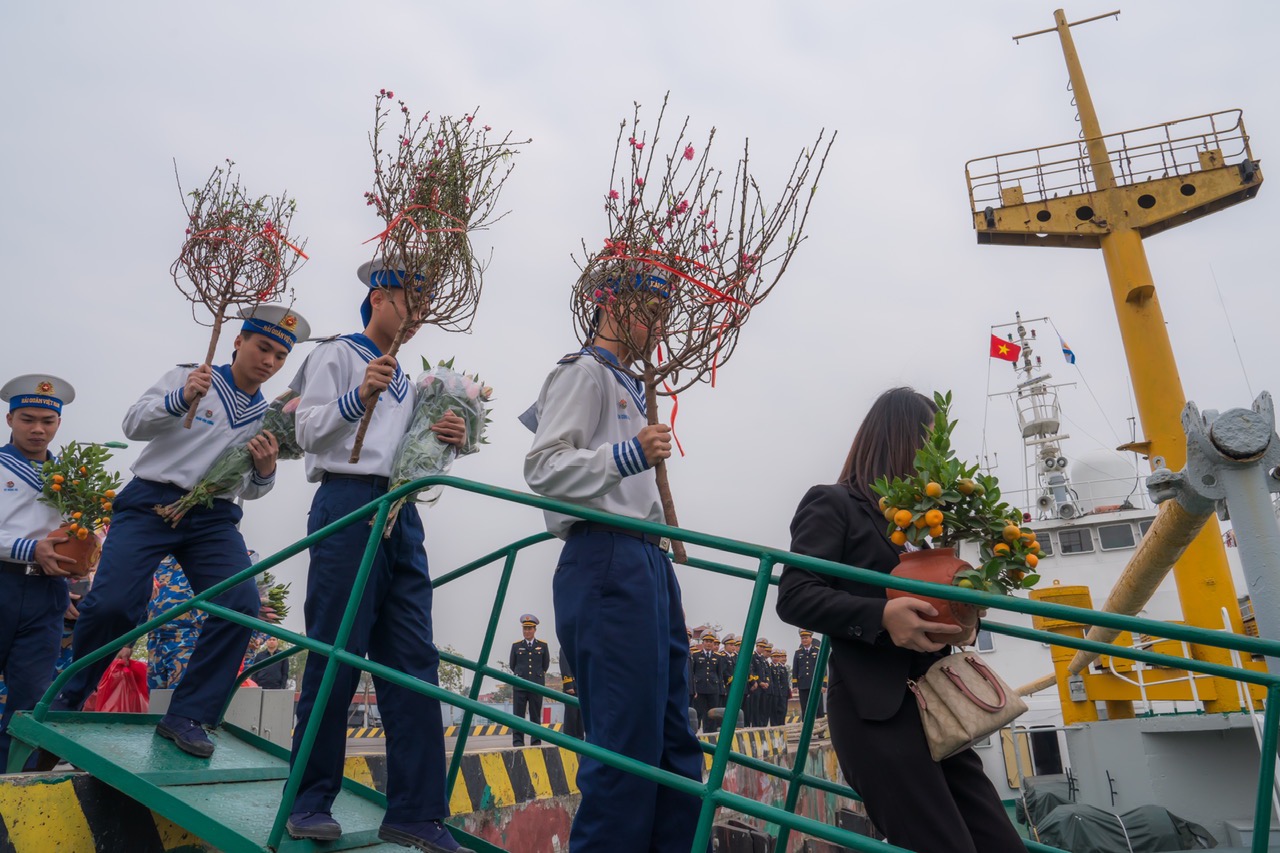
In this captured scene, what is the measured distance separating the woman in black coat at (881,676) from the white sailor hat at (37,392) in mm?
4305

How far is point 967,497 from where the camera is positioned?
2334 mm

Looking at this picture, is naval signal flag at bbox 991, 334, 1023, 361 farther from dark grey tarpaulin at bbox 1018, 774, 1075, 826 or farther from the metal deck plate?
the metal deck plate

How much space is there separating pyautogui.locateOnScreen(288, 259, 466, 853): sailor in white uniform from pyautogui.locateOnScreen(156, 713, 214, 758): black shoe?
0.52 metres

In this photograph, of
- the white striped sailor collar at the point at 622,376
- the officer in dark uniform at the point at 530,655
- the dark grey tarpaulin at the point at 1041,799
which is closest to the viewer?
the white striped sailor collar at the point at 622,376

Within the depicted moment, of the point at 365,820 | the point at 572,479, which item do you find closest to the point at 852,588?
the point at 572,479

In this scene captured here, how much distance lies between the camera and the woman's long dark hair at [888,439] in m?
2.65

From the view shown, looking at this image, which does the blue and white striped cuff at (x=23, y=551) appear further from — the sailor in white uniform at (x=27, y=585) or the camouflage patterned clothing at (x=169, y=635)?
the camouflage patterned clothing at (x=169, y=635)

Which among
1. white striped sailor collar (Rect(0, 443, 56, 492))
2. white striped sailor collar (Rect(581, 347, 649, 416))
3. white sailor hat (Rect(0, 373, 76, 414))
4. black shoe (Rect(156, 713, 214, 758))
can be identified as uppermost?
white sailor hat (Rect(0, 373, 76, 414))

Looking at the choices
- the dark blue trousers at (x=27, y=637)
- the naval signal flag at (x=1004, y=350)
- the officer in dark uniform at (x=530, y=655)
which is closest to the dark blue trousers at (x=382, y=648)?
the dark blue trousers at (x=27, y=637)

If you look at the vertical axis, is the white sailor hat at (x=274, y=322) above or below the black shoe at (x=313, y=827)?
above

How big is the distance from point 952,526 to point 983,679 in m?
0.38

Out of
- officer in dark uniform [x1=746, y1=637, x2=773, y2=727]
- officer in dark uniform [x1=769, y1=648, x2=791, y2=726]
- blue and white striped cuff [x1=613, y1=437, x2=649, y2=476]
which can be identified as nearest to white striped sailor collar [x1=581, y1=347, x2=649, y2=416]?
blue and white striped cuff [x1=613, y1=437, x2=649, y2=476]

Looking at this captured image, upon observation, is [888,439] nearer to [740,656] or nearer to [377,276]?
[740,656]

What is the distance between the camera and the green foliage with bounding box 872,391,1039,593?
226cm
